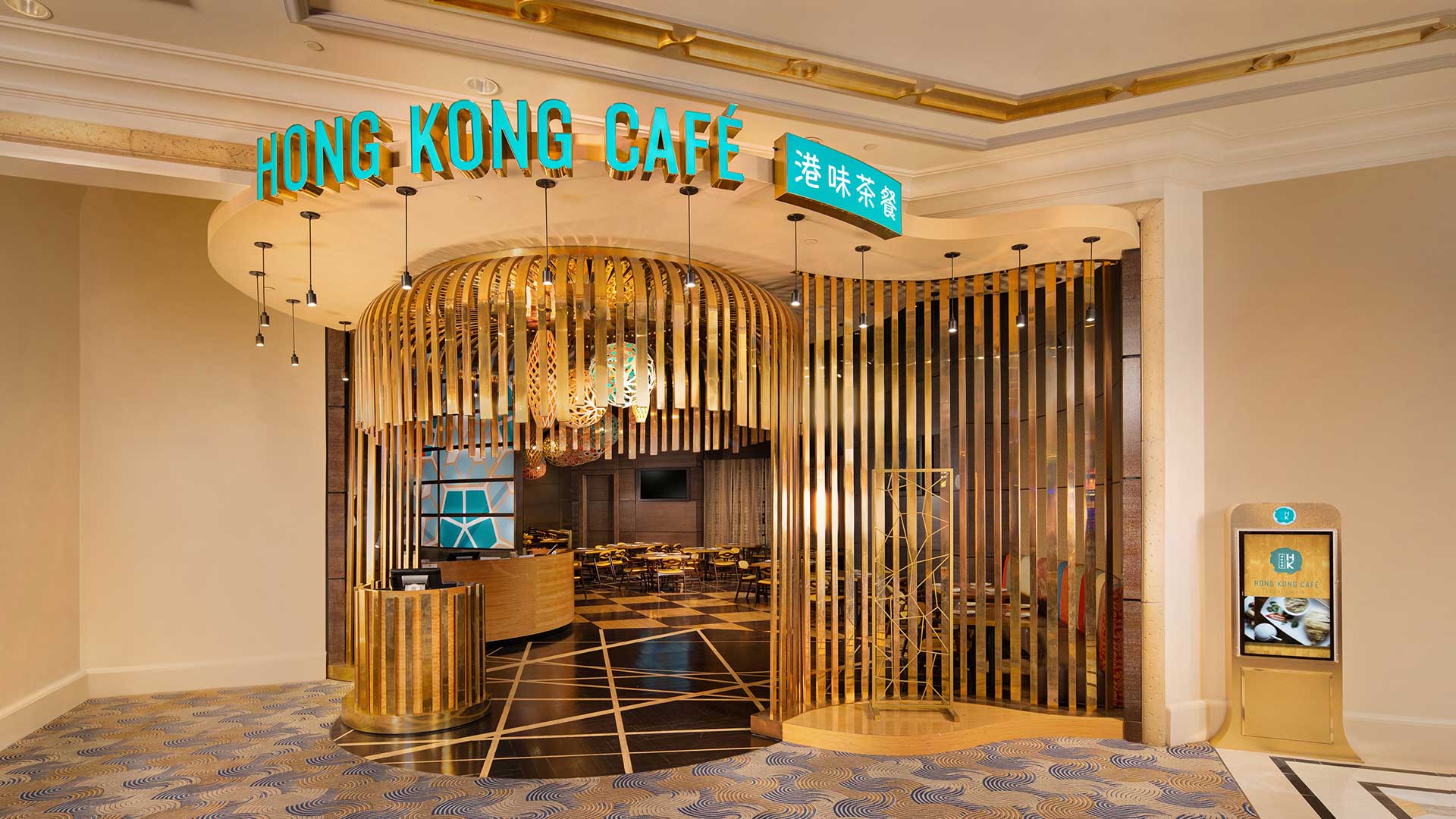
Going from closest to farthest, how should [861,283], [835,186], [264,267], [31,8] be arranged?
1. [31,8]
2. [835,186]
3. [264,267]
4. [861,283]

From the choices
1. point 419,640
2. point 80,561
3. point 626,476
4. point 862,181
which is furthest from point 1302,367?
point 626,476

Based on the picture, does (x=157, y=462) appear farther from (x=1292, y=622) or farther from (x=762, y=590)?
(x=1292, y=622)

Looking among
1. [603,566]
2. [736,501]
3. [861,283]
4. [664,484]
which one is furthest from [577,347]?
Answer: [664,484]

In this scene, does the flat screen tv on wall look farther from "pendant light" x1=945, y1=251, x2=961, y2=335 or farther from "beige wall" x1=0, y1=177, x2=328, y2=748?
"pendant light" x1=945, y1=251, x2=961, y2=335

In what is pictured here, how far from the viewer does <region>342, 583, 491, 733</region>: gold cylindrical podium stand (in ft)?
20.8

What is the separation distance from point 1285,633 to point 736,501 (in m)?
12.8

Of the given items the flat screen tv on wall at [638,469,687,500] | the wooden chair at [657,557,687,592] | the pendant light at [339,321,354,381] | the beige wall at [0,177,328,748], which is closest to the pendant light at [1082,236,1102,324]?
the beige wall at [0,177,328,748]

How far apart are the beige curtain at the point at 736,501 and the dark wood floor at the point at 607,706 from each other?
6.68 meters

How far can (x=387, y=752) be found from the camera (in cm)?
582

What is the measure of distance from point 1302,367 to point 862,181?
138 inches

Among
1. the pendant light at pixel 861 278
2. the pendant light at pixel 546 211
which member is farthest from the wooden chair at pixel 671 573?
the pendant light at pixel 546 211

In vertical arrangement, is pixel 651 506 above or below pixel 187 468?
below

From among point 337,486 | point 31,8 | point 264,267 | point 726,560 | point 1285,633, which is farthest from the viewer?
point 726,560

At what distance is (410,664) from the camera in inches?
252
